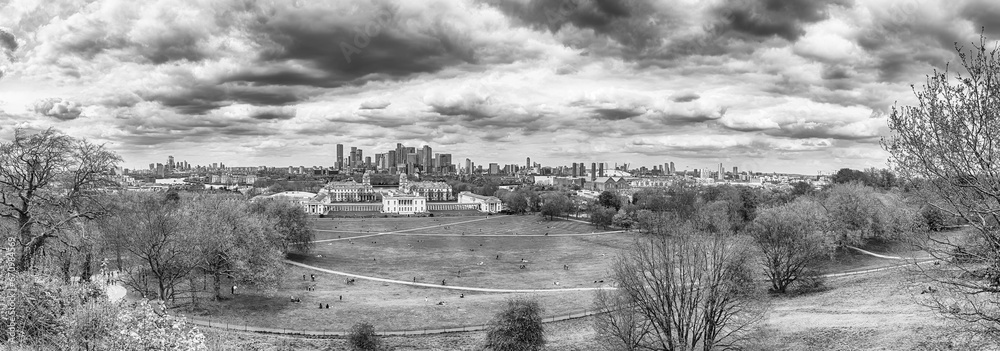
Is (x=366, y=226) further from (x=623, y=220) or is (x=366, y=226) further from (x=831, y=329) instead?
(x=831, y=329)

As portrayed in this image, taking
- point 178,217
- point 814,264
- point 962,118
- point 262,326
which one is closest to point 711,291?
point 962,118

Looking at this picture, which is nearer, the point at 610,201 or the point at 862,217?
the point at 862,217

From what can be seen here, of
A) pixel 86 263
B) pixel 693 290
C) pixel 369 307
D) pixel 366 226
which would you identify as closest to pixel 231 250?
pixel 86 263

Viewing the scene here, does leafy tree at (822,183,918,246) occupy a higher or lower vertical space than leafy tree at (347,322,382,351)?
higher

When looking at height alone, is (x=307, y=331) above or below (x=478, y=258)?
above

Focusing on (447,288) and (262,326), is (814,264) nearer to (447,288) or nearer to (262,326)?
(447,288)

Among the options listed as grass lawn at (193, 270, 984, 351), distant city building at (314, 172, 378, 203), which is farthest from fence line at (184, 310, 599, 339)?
distant city building at (314, 172, 378, 203)

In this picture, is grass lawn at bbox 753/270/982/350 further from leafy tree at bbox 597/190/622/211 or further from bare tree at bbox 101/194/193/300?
leafy tree at bbox 597/190/622/211

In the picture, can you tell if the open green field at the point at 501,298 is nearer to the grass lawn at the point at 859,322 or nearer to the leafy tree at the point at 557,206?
the grass lawn at the point at 859,322
